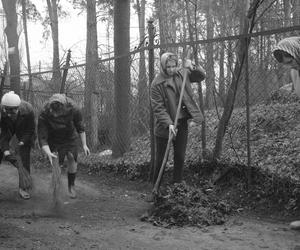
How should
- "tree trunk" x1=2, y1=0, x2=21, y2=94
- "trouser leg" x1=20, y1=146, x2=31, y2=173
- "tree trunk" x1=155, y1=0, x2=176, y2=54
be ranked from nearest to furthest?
1. "trouser leg" x1=20, y1=146, x2=31, y2=173
2. "tree trunk" x1=155, y1=0, x2=176, y2=54
3. "tree trunk" x1=2, y1=0, x2=21, y2=94

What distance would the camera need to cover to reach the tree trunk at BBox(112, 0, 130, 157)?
776cm

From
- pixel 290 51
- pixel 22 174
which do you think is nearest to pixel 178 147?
pixel 290 51

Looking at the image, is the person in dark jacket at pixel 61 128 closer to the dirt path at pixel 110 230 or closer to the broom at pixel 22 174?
the broom at pixel 22 174

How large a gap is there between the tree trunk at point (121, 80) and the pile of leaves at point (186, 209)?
3035 mm

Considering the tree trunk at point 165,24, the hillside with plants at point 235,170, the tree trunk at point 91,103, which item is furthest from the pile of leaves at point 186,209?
the tree trunk at point 91,103

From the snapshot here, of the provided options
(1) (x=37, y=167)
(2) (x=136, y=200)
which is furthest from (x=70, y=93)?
(2) (x=136, y=200)

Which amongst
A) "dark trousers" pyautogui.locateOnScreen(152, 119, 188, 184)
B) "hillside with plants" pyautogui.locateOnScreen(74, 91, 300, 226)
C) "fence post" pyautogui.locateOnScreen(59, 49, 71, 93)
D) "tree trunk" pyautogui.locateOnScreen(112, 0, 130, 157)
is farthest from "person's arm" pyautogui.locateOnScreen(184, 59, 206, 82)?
"fence post" pyautogui.locateOnScreen(59, 49, 71, 93)

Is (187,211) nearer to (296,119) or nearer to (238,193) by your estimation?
(238,193)

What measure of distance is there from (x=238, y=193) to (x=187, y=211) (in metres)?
1.22

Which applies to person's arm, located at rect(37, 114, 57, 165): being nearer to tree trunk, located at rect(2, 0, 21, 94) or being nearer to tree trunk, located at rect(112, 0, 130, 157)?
tree trunk, located at rect(112, 0, 130, 157)

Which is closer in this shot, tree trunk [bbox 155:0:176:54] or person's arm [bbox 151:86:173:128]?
person's arm [bbox 151:86:173:128]

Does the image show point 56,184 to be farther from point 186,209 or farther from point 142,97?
point 142,97

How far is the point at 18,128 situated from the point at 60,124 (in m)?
0.81

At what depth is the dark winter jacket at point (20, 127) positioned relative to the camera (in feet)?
19.6
